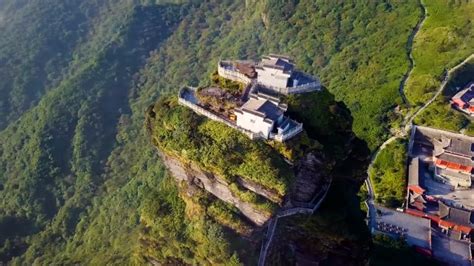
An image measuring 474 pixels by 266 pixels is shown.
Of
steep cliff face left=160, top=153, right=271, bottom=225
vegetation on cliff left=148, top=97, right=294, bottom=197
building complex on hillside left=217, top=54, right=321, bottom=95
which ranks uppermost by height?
building complex on hillside left=217, top=54, right=321, bottom=95

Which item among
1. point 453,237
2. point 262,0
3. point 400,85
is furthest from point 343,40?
point 453,237

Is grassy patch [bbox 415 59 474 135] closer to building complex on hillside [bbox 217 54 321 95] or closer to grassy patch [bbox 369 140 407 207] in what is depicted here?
grassy patch [bbox 369 140 407 207]

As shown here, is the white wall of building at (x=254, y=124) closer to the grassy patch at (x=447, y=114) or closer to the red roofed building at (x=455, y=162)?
the red roofed building at (x=455, y=162)

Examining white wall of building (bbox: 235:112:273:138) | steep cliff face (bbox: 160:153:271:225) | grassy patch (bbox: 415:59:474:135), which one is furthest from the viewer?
grassy patch (bbox: 415:59:474:135)

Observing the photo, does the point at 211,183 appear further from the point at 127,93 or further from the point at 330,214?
the point at 127,93

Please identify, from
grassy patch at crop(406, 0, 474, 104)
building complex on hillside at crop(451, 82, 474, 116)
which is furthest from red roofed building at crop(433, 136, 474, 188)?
grassy patch at crop(406, 0, 474, 104)

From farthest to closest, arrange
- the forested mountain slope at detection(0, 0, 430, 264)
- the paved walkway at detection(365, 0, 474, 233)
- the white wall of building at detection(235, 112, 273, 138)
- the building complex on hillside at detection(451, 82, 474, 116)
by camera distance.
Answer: the building complex on hillside at detection(451, 82, 474, 116) → the forested mountain slope at detection(0, 0, 430, 264) → the paved walkway at detection(365, 0, 474, 233) → the white wall of building at detection(235, 112, 273, 138)

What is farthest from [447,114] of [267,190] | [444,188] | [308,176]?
[267,190]
